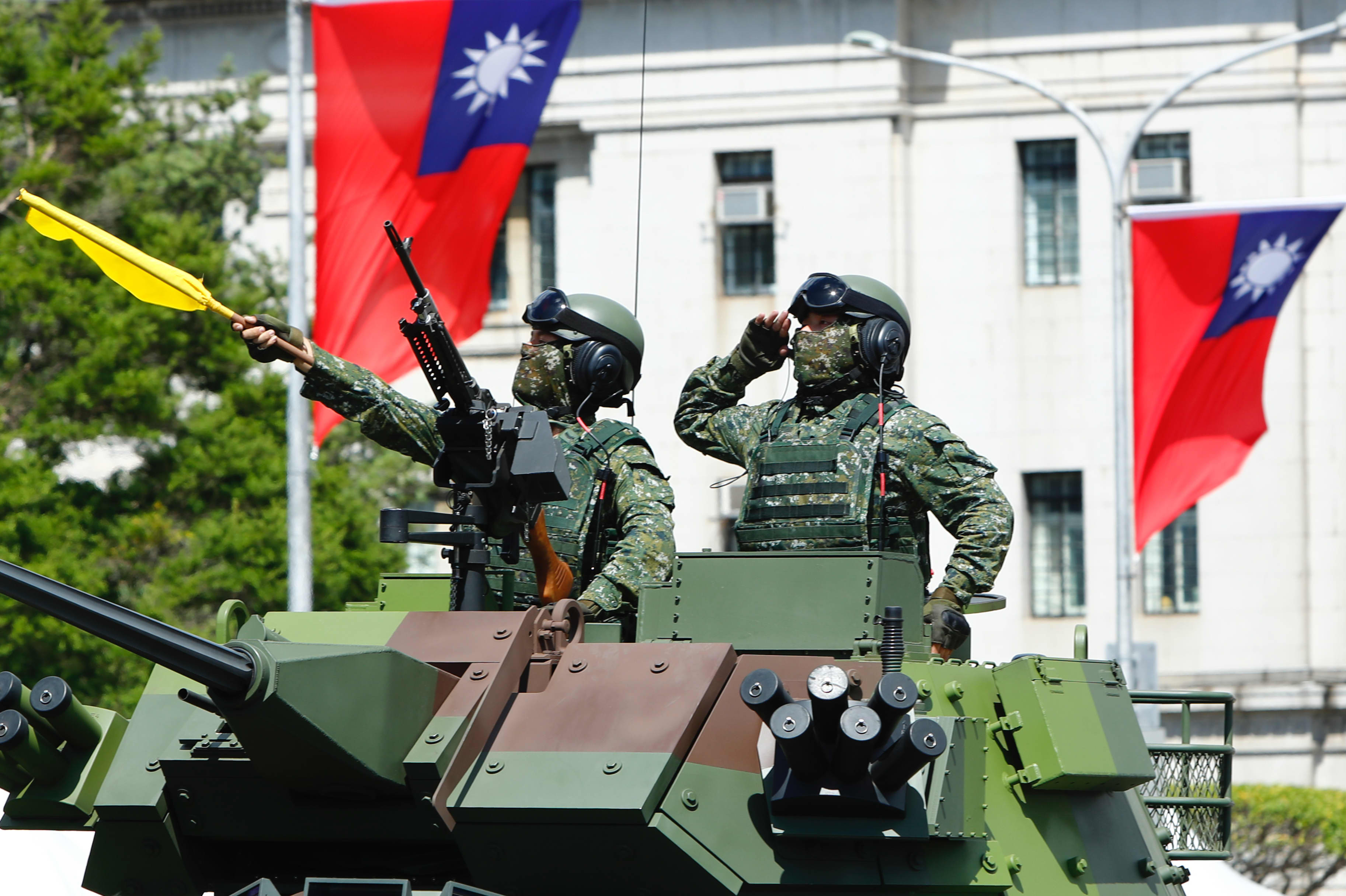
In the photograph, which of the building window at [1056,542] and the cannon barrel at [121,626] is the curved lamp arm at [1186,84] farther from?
the cannon barrel at [121,626]

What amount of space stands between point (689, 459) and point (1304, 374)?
27.4 ft

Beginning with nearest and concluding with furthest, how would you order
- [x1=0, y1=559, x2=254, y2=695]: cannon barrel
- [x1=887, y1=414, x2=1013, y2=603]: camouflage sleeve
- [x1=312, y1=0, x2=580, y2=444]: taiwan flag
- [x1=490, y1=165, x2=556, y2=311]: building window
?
[x1=0, y1=559, x2=254, y2=695]: cannon barrel, [x1=887, y1=414, x2=1013, y2=603]: camouflage sleeve, [x1=312, y1=0, x2=580, y2=444]: taiwan flag, [x1=490, y1=165, x2=556, y2=311]: building window

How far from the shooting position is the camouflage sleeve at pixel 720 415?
9.23 m

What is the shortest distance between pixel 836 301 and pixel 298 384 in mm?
12053

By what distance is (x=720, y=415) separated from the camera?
9375mm

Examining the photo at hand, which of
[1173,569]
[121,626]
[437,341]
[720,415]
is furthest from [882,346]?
[1173,569]

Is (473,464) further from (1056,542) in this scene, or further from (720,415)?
(1056,542)

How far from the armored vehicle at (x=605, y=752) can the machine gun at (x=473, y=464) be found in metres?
0.33

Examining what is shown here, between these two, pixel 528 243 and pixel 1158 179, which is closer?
pixel 1158 179

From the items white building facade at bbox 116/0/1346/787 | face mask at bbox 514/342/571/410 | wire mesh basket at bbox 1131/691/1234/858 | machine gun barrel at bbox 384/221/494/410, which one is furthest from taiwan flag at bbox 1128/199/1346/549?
machine gun barrel at bbox 384/221/494/410

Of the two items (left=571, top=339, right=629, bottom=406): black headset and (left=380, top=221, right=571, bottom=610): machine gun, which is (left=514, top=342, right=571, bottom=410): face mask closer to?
(left=571, top=339, right=629, bottom=406): black headset

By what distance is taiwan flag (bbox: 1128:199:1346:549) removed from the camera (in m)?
18.8

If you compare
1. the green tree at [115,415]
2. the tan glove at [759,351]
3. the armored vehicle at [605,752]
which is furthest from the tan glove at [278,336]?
the green tree at [115,415]

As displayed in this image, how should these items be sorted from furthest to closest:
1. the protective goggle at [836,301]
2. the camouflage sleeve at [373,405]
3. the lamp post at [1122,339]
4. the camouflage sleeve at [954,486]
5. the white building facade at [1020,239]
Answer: the white building facade at [1020,239]
the lamp post at [1122,339]
the protective goggle at [836,301]
the camouflage sleeve at [373,405]
the camouflage sleeve at [954,486]
